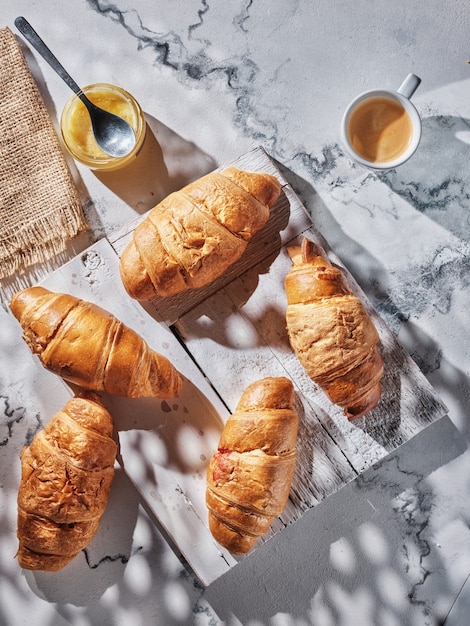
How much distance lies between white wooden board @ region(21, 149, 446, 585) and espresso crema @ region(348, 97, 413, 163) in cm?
27

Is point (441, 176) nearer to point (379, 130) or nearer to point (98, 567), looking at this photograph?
point (379, 130)

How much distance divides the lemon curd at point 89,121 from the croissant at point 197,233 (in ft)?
1.00

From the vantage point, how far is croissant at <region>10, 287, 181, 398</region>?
1.70 metres

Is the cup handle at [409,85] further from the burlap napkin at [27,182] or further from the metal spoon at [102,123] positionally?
the burlap napkin at [27,182]

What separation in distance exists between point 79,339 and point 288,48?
1162mm

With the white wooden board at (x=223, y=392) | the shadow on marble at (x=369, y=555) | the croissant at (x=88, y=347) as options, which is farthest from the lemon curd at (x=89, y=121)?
the shadow on marble at (x=369, y=555)

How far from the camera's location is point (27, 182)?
6.44 ft

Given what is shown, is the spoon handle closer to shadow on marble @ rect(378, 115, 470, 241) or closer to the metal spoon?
the metal spoon

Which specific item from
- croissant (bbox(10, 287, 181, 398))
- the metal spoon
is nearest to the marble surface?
the metal spoon

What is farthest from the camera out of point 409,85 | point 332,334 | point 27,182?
point 27,182

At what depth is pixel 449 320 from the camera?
1985mm

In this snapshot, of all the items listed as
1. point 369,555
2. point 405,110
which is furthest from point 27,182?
point 369,555

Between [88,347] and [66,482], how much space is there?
1.26ft

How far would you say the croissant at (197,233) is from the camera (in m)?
1.67
